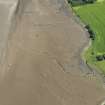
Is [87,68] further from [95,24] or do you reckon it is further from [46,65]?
[95,24]

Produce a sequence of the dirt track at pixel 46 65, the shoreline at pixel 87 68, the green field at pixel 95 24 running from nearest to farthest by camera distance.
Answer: the dirt track at pixel 46 65 < the shoreline at pixel 87 68 < the green field at pixel 95 24

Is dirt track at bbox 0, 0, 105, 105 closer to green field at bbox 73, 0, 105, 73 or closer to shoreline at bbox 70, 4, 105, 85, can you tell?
shoreline at bbox 70, 4, 105, 85

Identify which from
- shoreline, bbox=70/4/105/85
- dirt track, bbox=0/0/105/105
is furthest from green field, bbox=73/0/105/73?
dirt track, bbox=0/0/105/105

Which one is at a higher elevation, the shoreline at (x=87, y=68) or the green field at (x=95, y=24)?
the shoreline at (x=87, y=68)

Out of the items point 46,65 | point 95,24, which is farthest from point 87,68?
point 95,24

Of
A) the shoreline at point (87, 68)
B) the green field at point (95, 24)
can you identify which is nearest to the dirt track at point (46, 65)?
the shoreline at point (87, 68)

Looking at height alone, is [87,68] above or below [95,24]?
above

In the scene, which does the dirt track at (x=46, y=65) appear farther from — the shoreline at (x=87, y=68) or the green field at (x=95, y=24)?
the green field at (x=95, y=24)
